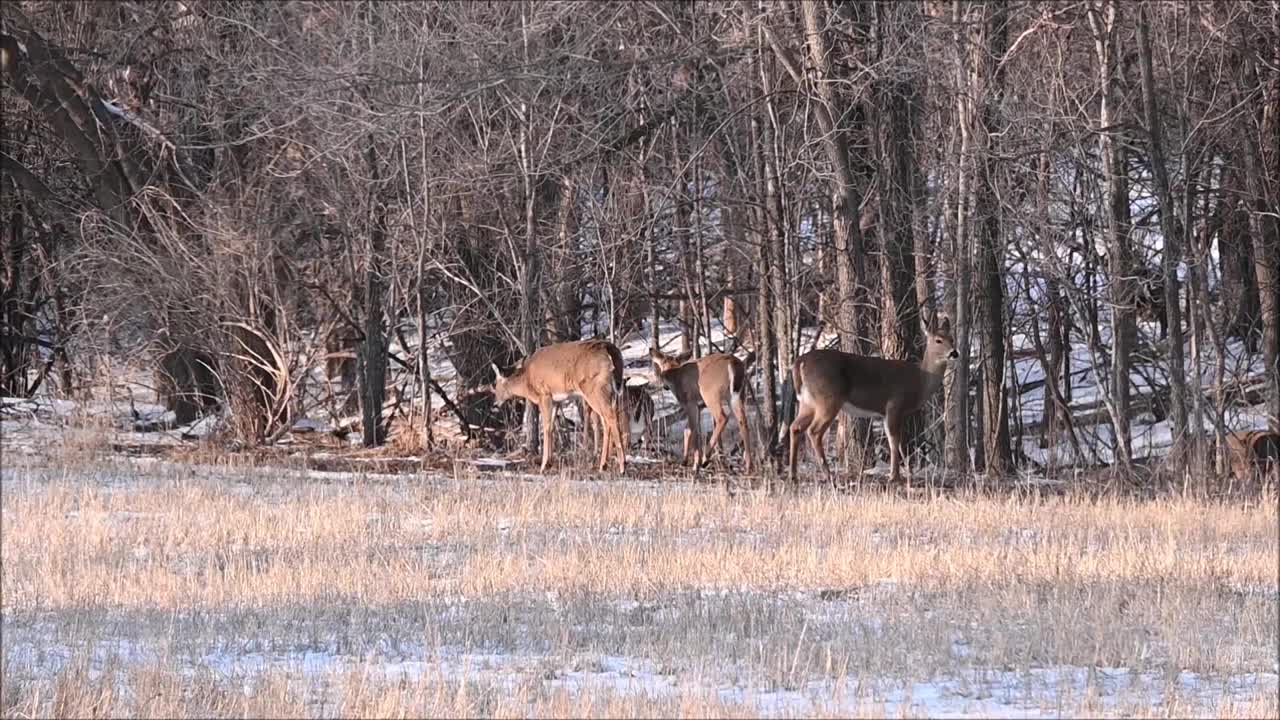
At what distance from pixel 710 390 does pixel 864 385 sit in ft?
6.60

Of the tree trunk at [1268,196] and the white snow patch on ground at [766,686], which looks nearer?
the white snow patch on ground at [766,686]

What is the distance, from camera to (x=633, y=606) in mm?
9250

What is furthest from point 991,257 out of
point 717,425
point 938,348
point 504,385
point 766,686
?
point 766,686

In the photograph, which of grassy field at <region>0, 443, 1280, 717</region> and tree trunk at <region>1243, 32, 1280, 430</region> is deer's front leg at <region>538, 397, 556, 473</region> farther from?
tree trunk at <region>1243, 32, 1280, 430</region>

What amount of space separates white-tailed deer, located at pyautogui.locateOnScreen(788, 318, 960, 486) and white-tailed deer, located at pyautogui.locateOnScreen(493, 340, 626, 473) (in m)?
1.93

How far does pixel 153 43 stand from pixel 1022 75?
12091mm

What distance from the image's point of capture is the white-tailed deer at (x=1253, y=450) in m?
18.9

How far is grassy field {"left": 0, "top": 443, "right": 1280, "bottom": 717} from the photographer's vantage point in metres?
7.02

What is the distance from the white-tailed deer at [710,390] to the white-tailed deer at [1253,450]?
506cm

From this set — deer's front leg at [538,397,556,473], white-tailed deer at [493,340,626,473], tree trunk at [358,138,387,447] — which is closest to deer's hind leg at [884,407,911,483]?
white-tailed deer at [493,340,626,473]

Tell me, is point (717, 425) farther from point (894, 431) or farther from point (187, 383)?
point (187, 383)

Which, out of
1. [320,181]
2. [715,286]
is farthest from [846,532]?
[715,286]

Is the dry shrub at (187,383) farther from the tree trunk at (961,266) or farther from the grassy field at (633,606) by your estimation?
the tree trunk at (961,266)

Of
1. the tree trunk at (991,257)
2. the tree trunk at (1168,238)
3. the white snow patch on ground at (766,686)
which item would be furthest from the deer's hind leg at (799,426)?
the white snow patch on ground at (766,686)
